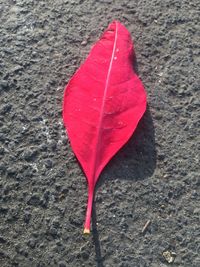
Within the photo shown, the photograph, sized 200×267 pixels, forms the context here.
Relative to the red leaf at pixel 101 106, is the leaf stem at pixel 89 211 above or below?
below

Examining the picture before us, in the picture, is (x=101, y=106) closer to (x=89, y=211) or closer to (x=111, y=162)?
(x=111, y=162)

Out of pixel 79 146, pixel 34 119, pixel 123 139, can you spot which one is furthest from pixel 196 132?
pixel 34 119

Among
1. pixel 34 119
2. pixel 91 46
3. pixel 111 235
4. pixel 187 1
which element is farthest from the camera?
pixel 187 1

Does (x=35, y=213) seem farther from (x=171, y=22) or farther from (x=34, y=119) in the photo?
(x=171, y=22)

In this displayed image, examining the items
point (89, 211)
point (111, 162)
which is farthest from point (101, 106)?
point (89, 211)
